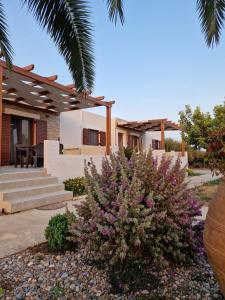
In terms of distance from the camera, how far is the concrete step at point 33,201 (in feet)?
20.5

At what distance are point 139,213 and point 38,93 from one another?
848cm

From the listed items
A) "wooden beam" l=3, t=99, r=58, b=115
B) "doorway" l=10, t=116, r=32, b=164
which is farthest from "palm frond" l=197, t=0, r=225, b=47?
"doorway" l=10, t=116, r=32, b=164

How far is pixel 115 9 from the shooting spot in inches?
150

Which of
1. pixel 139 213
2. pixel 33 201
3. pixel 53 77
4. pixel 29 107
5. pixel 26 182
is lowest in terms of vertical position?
pixel 33 201

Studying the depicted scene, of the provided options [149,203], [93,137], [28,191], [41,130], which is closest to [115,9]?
[149,203]

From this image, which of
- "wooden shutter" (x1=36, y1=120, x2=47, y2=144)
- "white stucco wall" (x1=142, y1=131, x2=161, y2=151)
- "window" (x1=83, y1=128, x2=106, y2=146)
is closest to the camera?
"wooden shutter" (x1=36, y1=120, x2=47, y2=144)

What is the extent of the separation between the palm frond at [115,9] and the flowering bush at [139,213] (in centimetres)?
204

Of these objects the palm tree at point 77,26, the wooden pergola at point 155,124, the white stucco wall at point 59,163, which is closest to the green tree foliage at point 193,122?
the wooden pergola at point 155,124

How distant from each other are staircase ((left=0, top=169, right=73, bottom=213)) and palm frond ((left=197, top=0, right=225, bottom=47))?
16.9 ft

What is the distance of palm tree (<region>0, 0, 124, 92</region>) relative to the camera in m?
3.52

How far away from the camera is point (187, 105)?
13.0 m

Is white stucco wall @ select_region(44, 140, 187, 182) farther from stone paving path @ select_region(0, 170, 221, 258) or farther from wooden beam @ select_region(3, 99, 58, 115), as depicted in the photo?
wooden beam @ select_region(3, 99, 58, 115)

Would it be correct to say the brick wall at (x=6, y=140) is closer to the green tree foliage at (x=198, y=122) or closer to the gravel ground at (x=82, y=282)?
the green tree foliage at (x=198, y=122)

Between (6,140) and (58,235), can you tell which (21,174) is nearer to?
(6,140)
